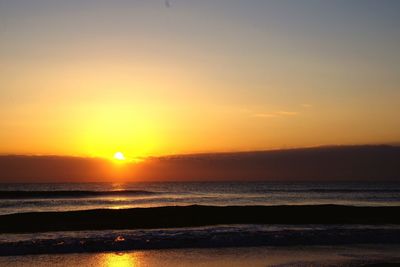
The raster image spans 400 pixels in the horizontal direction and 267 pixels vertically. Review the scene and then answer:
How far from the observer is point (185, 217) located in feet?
103

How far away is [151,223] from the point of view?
28984 millimetres

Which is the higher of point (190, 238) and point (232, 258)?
point (190, 238)

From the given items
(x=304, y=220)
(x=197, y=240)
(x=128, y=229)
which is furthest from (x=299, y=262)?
(x=304, y=220)

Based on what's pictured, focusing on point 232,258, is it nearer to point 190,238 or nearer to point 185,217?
point 190,238

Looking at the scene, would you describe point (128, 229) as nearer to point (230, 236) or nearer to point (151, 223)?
point (151, 223)

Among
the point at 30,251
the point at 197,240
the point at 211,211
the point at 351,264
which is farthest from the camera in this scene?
the point at 211,211

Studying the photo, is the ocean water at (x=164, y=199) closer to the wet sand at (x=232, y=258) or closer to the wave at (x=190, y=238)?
the wave at (x=190, y=238)

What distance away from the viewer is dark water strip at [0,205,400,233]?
27734mm

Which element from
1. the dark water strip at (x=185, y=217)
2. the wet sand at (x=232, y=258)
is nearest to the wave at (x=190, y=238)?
the wet sand at (x=232, y=258)

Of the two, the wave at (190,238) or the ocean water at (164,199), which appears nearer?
the wave at (190,238)

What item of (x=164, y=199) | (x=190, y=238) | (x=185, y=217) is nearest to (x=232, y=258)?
(x=190, y=238)

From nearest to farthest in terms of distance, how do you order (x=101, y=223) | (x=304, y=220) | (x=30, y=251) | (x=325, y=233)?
1. (x=30, y=251)
2. (x=325, y=233)
3. (x=101, y=223)
4. (x=304, y=220)

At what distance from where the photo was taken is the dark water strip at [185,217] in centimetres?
2773

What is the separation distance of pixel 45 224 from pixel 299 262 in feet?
53.6
